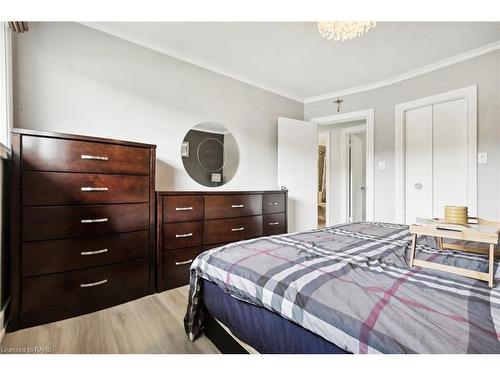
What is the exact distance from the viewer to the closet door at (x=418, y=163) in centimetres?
281

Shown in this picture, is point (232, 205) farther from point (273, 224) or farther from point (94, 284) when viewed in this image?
point (94, 284)

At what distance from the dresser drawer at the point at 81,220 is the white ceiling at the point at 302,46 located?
63.5 inches

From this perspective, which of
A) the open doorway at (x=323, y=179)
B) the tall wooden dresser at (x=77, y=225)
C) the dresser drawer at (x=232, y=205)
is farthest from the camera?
the open doorway at (x=323, y=179)

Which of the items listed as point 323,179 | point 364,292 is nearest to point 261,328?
point 364,292

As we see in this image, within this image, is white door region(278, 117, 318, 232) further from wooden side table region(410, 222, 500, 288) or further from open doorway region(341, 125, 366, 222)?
wooden side table region(410, 222, 500, 288)

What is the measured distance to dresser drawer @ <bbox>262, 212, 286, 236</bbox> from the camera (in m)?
2.75

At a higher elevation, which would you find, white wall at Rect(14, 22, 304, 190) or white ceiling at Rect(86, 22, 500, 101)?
white ceiling at Rect(86, 22, 500, 101)

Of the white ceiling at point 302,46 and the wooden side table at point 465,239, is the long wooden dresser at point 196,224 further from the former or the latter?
the wooden side table at point 465,239

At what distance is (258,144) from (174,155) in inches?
48.7

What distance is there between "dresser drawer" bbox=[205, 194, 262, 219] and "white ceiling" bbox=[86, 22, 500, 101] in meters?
1.54

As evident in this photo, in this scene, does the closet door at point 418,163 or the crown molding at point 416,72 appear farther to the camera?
the closet door at point 418,163

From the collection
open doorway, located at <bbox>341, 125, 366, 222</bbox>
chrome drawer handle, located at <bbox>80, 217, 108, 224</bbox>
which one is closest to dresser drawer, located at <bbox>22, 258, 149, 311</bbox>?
chrome drawer handle, located at <bbox>80, 217, 108, 224</bbox>

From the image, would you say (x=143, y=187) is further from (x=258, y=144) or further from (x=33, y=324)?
(x=258, y=144)

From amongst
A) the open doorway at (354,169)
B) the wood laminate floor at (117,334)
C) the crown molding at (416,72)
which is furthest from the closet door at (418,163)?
the wood laminate floor at (117,334)
